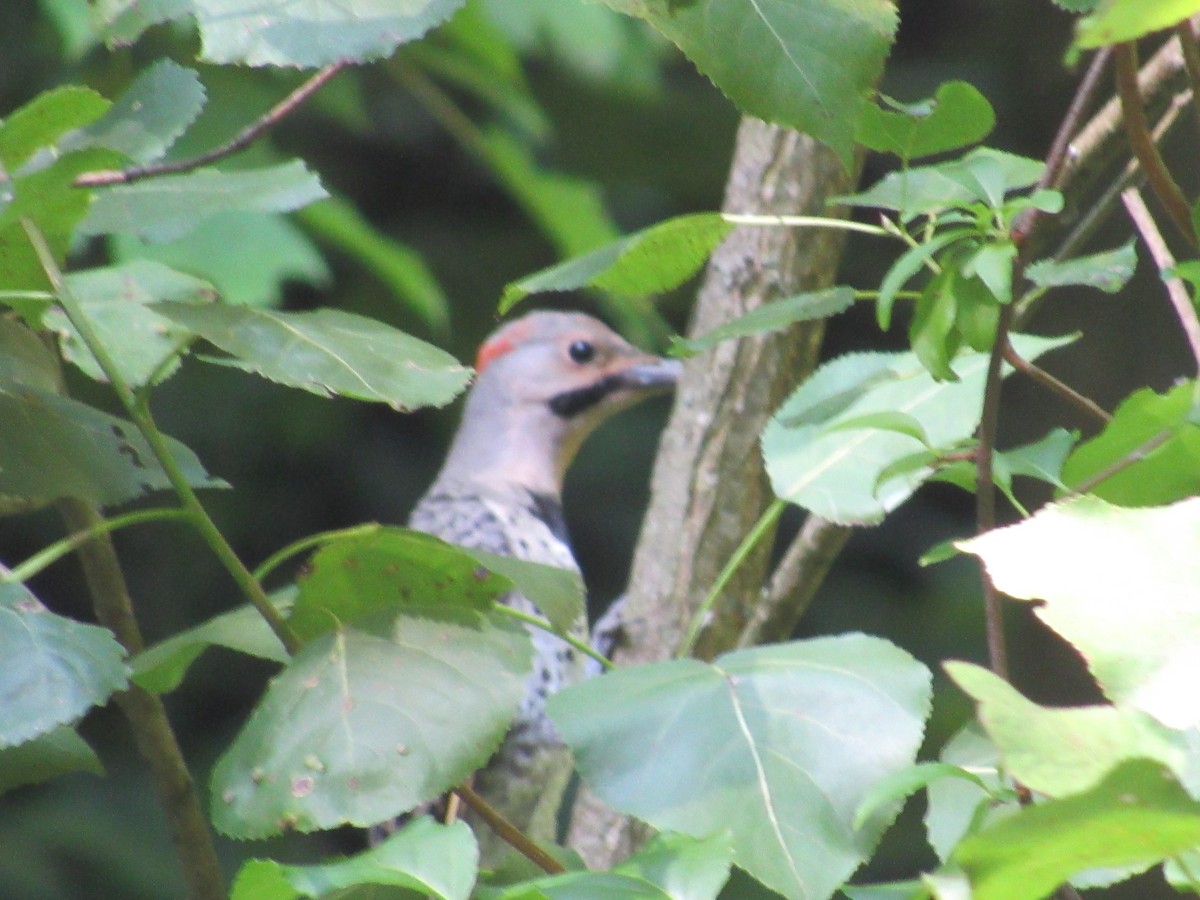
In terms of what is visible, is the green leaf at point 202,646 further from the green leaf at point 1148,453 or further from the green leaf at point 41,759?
the green leaf at point 1148,453

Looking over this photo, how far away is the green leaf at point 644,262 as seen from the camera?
2.29 ft

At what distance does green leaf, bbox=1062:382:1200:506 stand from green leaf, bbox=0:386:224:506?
1.47 feet

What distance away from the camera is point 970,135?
2.23ft

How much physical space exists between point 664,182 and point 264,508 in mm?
1282

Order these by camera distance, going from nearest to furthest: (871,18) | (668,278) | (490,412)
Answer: (871,18), (668,278), (490,412)

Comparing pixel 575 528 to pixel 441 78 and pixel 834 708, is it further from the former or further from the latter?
pixel 834 708

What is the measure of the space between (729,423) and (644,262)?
2.90 ft

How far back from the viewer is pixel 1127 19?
16.4 inches

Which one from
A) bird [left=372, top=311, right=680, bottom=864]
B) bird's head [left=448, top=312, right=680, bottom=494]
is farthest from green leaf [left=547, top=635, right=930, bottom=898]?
bird's head [left=448, top=312, right=680, bottom=494]

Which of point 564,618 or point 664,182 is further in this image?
point 664,182

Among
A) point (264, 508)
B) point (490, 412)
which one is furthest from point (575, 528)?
point (490, 412)

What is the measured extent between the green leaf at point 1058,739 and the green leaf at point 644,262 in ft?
1.11

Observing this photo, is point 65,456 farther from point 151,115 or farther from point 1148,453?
point 1148,453

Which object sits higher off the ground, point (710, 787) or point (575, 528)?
point (710, 787)
